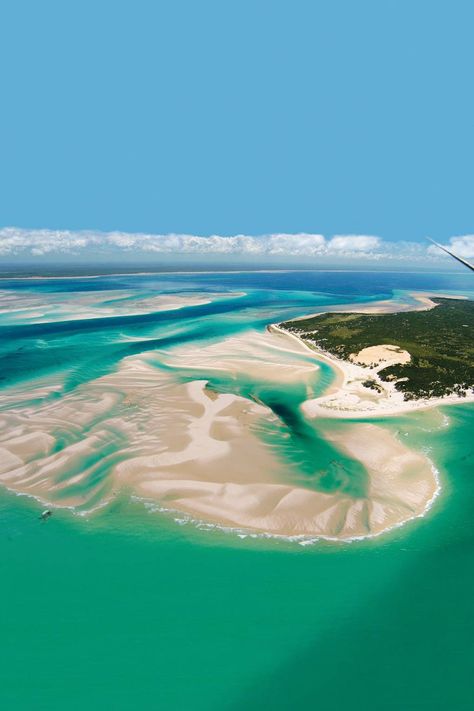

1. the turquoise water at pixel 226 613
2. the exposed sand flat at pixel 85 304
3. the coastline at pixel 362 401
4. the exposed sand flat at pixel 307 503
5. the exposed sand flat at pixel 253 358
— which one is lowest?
the turquoise water at pixel 226 613

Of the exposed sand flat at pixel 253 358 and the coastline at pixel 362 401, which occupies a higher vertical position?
the exposed sand flat at pixel 253 358

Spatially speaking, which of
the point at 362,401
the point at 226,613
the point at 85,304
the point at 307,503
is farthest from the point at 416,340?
the point at 85,304

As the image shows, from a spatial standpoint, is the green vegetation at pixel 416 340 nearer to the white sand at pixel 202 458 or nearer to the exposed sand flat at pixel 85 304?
the white sand at pixel 202 458

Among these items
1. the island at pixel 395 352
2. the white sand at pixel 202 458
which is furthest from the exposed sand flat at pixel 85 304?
the white sand at pixel 202 458

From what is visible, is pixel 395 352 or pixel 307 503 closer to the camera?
pixel 307 503

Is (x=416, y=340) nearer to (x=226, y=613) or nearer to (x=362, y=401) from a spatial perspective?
(x=362, y=401)

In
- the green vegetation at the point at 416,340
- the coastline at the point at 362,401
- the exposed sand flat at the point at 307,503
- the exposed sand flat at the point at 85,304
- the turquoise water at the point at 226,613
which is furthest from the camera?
the exposed sand flat at the point at 85,304
